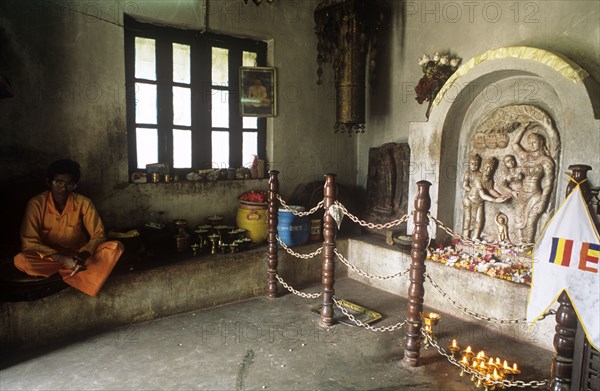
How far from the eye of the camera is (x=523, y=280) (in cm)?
522

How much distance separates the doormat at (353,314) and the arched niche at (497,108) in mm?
1732

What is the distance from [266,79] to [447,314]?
4895 mm

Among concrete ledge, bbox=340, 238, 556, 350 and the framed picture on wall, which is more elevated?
the framed picture on wall

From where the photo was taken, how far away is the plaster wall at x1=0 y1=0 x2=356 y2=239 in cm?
530

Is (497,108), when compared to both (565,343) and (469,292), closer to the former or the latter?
(469,292)

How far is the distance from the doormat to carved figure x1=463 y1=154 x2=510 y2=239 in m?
2.18

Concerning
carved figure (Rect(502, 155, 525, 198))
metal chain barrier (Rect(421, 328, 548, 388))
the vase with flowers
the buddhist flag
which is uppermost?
the vase with flowers

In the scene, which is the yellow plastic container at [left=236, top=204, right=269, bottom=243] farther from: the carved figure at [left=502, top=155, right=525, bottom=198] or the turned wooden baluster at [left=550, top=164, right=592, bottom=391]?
the turned wooden baluster at [left=550, top=164, right=592, bottom=391]

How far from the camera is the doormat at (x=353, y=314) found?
219 inches

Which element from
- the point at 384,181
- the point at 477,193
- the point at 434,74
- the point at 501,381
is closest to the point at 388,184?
the point at 384,181

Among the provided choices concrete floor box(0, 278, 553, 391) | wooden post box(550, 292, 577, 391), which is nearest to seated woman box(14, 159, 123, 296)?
concrete floor box(0, 278, 553, 391)

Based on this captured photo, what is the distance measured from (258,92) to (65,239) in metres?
3.93

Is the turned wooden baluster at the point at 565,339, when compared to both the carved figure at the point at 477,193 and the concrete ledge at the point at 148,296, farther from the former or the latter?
the concrete ledge at the point at 148,296

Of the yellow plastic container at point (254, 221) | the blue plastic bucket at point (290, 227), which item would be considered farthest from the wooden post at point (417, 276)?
the yellow plastic container at point (254, 221)
